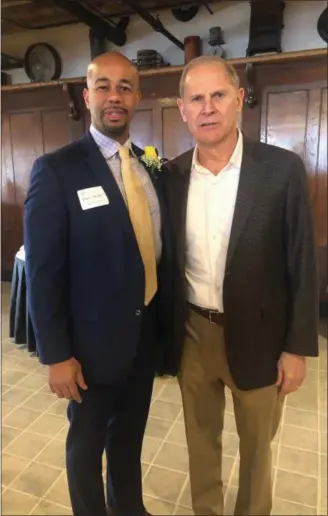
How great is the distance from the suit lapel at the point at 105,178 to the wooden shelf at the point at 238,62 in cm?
10

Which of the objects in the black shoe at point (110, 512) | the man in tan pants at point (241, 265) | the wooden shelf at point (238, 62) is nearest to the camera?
the wooden shelf at point (238, 62)

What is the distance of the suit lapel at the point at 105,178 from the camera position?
0.75 metres

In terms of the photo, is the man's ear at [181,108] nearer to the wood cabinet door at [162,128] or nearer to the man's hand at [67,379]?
the wood cabinet door at [162,128]

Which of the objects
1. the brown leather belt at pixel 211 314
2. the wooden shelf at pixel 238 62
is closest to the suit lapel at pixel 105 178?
the wooden shelf at pixel 238 62

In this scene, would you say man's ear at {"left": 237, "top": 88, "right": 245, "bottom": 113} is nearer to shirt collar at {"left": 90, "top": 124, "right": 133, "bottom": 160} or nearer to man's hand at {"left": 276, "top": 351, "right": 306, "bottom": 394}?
shirt collar at {"left": 90, "top": 124, "right": 133, "bottom": 160}

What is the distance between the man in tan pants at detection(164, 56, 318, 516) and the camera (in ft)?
2.41

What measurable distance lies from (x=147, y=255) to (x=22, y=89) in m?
0.36

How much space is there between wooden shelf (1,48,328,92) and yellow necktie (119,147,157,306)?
0.14m

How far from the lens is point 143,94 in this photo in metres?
0.69

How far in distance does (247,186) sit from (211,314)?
28 centimetres

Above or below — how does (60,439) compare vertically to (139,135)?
below

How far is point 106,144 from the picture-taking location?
75cm

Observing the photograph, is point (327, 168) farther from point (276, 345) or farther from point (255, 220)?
point (276, 345)

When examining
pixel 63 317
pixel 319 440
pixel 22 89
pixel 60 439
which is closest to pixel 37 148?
pixel 22 89
